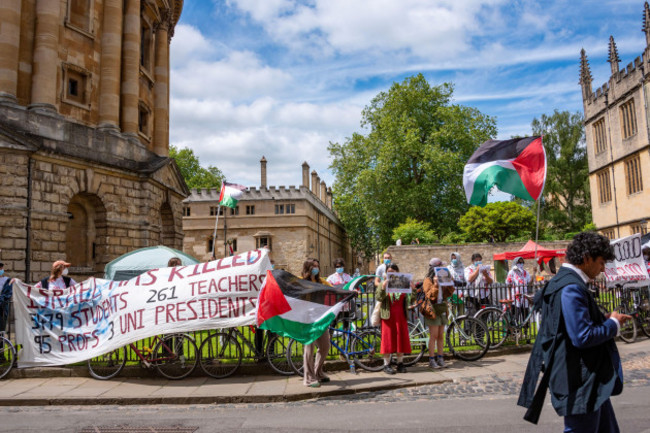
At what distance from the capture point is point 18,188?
59.0 feet

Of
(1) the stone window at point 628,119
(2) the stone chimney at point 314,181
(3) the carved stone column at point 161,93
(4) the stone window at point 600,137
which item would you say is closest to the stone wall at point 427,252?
(1) the stone window at point 628,119

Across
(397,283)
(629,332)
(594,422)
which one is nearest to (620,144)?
(629,332)

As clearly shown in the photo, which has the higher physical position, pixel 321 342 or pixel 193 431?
pixel 321 342

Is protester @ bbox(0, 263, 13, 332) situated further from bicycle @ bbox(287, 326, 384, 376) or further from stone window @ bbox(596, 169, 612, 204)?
stone window @ bbox(596, 169, 612, 204)

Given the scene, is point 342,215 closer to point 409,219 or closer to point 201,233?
point 409,219

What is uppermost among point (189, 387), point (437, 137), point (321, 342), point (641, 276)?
point (437, 137)

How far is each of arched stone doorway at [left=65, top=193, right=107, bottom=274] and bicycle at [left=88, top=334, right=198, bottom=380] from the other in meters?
12.3

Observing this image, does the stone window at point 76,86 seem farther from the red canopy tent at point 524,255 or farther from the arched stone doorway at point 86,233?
the red canopy tent at point 524,255

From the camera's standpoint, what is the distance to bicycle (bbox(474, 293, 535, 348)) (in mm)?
11258

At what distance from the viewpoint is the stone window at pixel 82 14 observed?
72.3 feet

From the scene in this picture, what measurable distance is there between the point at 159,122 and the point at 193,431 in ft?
80.0

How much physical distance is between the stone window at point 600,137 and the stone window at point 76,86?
120ft

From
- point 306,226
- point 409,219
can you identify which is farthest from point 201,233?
point 409,219

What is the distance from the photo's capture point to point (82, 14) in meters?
22.4
